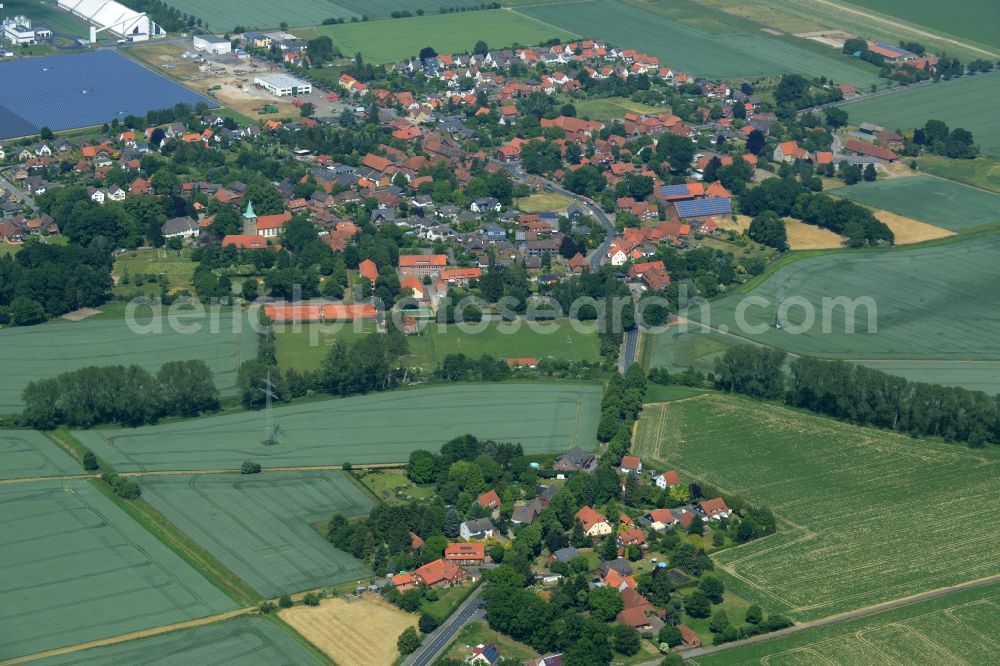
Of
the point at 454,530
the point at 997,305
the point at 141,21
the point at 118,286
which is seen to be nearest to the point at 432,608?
the point at 454,530

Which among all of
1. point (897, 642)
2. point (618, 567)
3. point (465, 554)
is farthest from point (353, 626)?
point (897, 642)

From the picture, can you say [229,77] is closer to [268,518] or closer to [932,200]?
[932,200]

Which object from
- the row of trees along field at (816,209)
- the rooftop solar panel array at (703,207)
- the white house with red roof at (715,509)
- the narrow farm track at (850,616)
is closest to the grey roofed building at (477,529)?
the white house with red roof at (715,509)

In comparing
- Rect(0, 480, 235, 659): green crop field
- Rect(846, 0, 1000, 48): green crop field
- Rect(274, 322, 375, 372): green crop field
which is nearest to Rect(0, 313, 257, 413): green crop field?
Rect(274, 322, 375, 372): green crop field

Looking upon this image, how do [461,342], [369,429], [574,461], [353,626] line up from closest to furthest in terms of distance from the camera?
[353,626] → [574,461] → [369,429] → [461,342]

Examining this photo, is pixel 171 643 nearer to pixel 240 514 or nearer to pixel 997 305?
pixel 240 514
